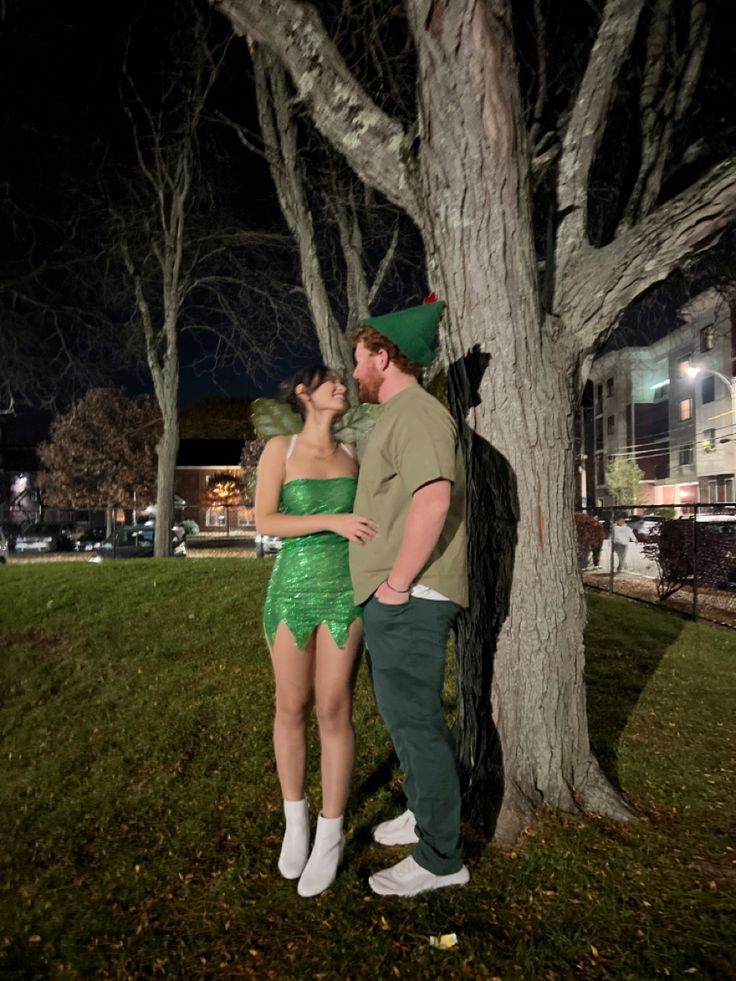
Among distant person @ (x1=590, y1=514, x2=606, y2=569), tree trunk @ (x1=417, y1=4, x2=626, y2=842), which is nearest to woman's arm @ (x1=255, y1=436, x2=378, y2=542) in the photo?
tree trunk @ (x1=417, y1=4, x2=626, y2=842)

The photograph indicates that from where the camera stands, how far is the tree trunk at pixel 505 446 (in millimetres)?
3314

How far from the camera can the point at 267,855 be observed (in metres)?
3.21

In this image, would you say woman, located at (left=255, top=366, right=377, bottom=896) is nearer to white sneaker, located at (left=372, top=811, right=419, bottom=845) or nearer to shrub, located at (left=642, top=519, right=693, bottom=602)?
white sneaker, located at (left=372, top=811, right=419, bottom=845)

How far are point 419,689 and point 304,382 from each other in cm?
136

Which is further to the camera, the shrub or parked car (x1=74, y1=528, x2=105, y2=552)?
parked car (x1=74, y1=528, x2=105, y2=552)

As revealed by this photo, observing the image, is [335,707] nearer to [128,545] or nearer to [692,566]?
[692,566]

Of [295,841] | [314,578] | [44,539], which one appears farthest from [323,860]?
[44,539]

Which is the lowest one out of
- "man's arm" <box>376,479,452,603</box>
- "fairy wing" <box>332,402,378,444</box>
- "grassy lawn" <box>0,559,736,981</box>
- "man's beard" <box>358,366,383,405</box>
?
"grassy lawn" <box>0,559,736,981</box>

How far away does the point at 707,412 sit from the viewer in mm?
55125

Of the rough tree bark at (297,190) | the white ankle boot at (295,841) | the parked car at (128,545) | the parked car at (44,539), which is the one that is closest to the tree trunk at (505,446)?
the white ankle boot at (295,841)

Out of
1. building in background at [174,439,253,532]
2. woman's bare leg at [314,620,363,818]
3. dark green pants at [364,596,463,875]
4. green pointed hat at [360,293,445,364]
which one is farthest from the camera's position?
building in background at [174,439,253,532]

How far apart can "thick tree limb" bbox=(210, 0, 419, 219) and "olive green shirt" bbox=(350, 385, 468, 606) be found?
157cm

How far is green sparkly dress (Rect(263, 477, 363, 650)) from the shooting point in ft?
9.27

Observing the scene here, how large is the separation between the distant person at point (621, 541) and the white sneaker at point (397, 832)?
1360 centimetres
